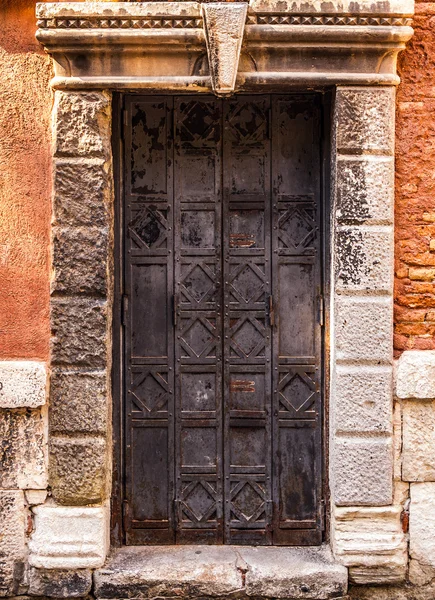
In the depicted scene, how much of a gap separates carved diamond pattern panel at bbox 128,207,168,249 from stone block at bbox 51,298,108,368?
49 cm

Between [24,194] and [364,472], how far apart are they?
247cm

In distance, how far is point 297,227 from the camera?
3.61m

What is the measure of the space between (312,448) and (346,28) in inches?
93.9

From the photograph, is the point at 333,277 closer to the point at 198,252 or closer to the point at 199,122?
the point at 198,252

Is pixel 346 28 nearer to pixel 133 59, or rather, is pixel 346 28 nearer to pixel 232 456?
pixel 133 59

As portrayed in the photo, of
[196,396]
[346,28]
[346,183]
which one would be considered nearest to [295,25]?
[346,28]

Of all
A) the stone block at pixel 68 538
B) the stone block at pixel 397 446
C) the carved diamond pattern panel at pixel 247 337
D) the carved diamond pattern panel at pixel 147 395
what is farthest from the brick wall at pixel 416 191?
the stone block at pixel 68 538

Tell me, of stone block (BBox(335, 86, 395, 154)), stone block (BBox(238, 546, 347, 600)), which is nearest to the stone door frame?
stone block (BBox(335, 86, 395, 154))

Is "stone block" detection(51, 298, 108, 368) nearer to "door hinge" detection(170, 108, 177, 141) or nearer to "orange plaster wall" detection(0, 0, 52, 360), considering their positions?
"orange plaster wall" detection(0, 0, 52, 360)

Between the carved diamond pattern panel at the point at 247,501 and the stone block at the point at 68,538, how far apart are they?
0.79 meters

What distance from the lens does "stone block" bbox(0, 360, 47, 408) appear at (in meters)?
3.33

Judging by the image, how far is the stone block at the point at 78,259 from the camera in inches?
133

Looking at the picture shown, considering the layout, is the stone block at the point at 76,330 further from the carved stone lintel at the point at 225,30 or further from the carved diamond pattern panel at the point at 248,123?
the carved stone lintel at the point at 225,30

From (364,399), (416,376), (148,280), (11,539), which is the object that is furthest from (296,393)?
(11,539)
